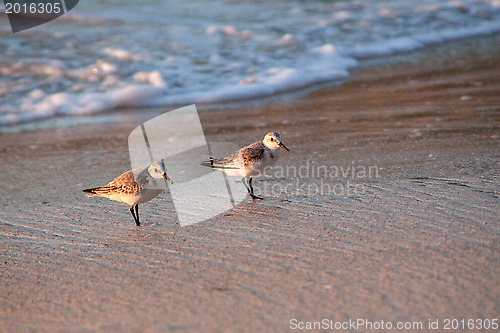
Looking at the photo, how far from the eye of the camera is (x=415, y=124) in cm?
623

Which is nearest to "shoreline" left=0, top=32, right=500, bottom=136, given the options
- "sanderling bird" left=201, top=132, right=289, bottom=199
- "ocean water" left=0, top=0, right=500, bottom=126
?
"ocean water" left=0, top=0, right=500, bottom=126

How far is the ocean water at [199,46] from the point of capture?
8531 mm

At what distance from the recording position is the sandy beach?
9.00 feet

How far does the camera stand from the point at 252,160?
459 centimetres

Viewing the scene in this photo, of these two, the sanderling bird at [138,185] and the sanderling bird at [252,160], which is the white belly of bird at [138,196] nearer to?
the sanderling bird at [138,185]

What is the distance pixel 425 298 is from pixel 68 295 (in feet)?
6.09

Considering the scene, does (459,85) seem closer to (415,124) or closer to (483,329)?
(415,124)

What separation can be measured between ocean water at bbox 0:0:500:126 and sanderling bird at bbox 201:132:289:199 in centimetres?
373

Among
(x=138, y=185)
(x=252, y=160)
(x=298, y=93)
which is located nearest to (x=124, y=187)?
(x=138, y=185)

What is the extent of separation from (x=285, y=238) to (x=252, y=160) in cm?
110

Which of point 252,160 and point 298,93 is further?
point 298,93

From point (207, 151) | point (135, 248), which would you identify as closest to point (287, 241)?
point (135, 248)

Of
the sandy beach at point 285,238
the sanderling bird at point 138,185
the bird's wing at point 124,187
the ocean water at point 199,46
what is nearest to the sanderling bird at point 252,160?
the sandy beach at point 285,238

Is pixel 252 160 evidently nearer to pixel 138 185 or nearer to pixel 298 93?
pixel 138 185
